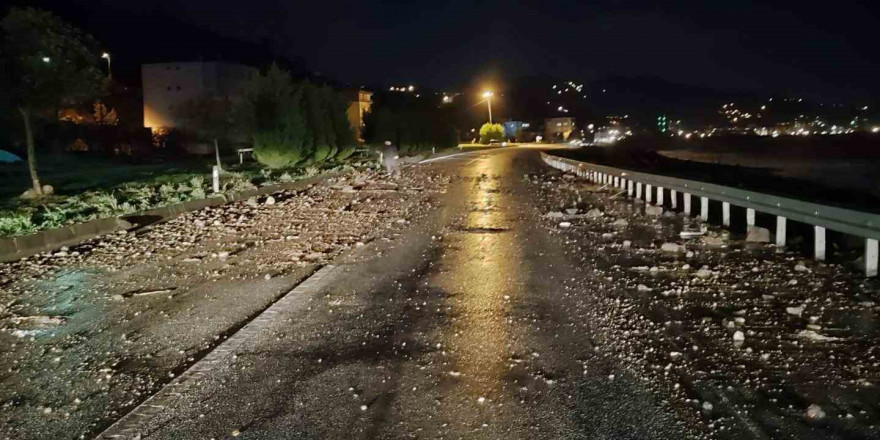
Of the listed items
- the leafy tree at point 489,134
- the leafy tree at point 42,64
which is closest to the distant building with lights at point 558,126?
the leafy tree at point 489,134

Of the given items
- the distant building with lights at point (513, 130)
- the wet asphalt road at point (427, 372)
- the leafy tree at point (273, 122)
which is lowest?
the wet asphalt road at point (427, 372)

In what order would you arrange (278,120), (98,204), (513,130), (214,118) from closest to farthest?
(98,204)
(278,120)
(214,118)
(513,130)

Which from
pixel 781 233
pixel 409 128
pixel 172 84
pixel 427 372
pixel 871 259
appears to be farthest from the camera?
pixel 172 84

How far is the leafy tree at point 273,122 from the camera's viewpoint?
36125mm

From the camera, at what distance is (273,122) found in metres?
36.1

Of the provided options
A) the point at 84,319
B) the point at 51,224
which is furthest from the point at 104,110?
the point at 84,319

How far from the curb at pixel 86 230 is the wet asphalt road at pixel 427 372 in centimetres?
651

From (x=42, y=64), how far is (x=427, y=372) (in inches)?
706

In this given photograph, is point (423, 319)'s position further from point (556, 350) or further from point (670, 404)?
point (670, 404)

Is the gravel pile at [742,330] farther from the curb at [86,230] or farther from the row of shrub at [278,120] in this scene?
the row of shrub at [278,120]

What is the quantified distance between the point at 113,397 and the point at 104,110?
5903cm

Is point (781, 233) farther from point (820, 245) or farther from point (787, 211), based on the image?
point (820, 245)

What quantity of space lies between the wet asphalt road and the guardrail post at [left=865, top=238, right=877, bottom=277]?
430 centimetres

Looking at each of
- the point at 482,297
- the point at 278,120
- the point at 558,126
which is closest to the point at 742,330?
the point at 482,297
